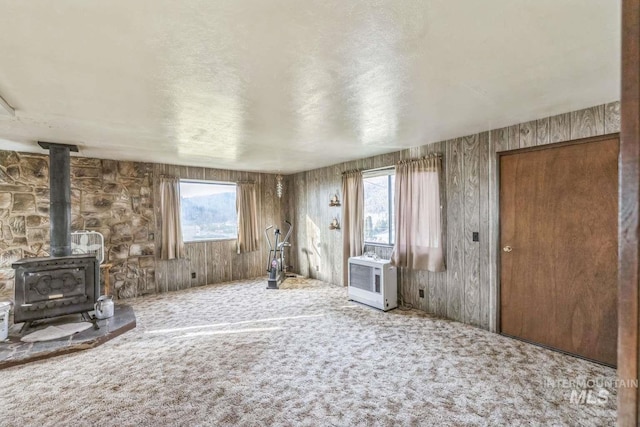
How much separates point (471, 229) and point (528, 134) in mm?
1193

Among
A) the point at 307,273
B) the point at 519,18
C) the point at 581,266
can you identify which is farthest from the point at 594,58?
the point at 307,273

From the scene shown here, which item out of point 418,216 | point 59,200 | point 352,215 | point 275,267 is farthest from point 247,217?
point 418,216

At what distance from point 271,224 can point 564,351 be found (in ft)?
17.7

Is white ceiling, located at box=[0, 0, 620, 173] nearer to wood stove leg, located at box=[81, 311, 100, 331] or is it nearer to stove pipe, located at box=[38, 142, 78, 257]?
stove pipe, located at box=[38, 142, 78, 257]

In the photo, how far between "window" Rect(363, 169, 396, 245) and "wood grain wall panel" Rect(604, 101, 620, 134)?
2457 millimetres

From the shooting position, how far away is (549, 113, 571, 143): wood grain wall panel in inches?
115

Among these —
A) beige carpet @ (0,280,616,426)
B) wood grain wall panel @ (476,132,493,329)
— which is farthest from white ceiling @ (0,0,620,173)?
beige carpet @ (0,280,616,426)

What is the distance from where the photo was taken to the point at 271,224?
696 cm

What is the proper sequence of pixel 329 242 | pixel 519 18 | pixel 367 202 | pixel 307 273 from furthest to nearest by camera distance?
pixel 307 273 → pixel 329 242 → pixel 367 202 → pixel 519 18

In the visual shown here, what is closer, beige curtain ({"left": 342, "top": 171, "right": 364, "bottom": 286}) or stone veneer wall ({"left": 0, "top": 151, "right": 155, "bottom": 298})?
stone veneer wall ({"left": 0, "top": 151, "right": 155, "bottom": 298})

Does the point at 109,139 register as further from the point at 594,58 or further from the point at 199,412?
the point at 594,58

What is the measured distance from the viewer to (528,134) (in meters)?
3.20

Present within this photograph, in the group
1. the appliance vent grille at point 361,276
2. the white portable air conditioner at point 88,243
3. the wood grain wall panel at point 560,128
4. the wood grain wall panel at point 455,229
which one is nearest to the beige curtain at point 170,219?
the white portable air conditioner at point 88,243

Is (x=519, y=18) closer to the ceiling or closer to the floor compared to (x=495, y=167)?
closer to the ceiling
